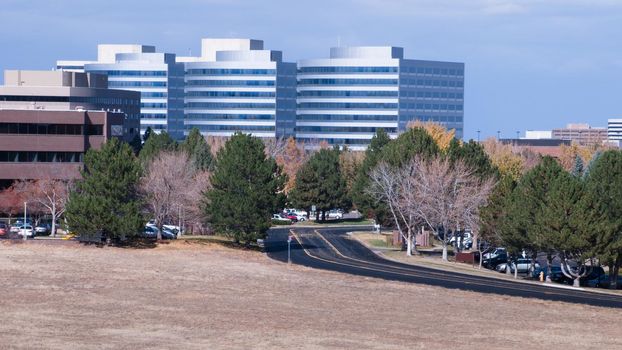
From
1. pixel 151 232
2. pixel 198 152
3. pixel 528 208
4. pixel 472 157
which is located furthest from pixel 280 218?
pixel 528 208

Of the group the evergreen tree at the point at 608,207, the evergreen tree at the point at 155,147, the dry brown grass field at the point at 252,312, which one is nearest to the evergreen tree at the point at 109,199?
the dry brown grass field at the point at 252,312

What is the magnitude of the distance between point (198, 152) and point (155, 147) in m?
8.70

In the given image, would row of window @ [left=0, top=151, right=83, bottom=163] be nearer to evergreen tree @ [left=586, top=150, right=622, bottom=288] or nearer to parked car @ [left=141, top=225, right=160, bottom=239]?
parked car @ [left=141, top=225, right=160, bottom=239]

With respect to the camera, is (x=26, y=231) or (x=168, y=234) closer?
(x=26, y=231)

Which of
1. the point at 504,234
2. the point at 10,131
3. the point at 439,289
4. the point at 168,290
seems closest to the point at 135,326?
the point at 168,290

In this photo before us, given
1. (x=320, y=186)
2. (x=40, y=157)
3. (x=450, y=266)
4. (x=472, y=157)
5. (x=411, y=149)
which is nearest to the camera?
(x=450, y=266)

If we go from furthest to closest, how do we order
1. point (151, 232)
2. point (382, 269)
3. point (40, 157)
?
1. point (40, 157)
2. point (151, 232)
3. point (382, 269)

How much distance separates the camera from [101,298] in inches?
2566

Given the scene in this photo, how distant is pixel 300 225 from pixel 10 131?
130 ft

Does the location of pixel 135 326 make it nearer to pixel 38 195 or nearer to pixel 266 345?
pixel 266 345

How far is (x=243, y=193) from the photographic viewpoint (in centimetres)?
10444

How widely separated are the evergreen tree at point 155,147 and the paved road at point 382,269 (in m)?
16.8

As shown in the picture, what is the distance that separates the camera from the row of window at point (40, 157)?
13062cm

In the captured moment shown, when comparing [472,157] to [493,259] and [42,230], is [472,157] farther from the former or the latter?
[42,230]
